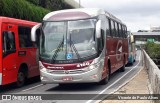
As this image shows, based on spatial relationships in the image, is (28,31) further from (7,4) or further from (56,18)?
(7,4)

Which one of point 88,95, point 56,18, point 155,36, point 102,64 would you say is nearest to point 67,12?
point 56,18

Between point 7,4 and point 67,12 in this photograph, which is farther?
point 7,4

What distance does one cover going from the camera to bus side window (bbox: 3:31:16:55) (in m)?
14.7

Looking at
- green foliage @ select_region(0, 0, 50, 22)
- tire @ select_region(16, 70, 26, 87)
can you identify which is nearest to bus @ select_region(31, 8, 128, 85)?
tire @ select_region(16, 70, 26, 87)

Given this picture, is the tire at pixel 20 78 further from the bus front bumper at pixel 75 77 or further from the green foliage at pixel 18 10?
the green foliage at pixel 18 10

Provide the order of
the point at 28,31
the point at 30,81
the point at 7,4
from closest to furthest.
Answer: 1. the point at 28,31
2. the point at 30,81
3. the point at 7,4

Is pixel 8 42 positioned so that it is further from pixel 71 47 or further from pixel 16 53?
pixel 71 47

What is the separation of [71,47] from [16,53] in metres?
2.63

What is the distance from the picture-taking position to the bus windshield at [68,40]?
1455cm

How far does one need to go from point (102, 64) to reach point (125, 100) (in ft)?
12.2

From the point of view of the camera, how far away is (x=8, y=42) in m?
15.0

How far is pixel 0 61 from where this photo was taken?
47.0 ft

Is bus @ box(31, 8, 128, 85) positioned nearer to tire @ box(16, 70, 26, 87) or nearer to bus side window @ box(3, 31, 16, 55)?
bus side window @ box(3, 31, 16, 55)

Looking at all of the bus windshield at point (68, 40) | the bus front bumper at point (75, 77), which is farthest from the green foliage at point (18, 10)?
the bus front bumper at point (75, 77)
